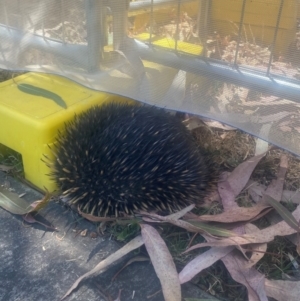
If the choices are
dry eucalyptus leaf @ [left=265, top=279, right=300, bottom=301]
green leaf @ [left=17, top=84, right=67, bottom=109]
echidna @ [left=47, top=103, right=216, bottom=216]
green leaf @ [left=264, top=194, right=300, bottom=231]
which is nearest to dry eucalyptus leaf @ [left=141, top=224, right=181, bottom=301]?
echidna @ [left=47, top=103, right=216, bottom=216]

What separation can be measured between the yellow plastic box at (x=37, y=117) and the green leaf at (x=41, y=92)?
1cm

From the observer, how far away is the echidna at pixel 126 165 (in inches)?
62.6

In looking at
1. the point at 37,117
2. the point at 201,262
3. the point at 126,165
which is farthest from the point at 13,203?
the point at 201,262

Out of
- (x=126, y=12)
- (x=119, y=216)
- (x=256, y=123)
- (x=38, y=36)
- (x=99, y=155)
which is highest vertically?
(x=126, y=12)

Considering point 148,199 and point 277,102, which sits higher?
point 277,102

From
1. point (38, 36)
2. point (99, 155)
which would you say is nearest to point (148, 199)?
point (99, 155)

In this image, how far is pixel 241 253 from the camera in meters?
1.43

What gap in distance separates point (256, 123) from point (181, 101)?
0.30m

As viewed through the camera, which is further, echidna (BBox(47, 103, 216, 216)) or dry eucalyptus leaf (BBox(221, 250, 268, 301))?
echidna (BBox(47, 103, 216, 216))

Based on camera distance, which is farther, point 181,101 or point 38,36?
point 38,36

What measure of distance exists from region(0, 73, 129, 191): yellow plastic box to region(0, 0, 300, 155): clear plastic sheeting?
0.07 m

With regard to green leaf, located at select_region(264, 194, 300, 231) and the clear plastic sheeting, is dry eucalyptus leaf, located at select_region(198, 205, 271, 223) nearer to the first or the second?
green leaf, located at select_region(264, 194, 300, 231)

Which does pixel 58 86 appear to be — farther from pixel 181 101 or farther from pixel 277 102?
pixel 277 102

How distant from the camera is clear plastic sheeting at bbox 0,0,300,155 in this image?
1.42m
